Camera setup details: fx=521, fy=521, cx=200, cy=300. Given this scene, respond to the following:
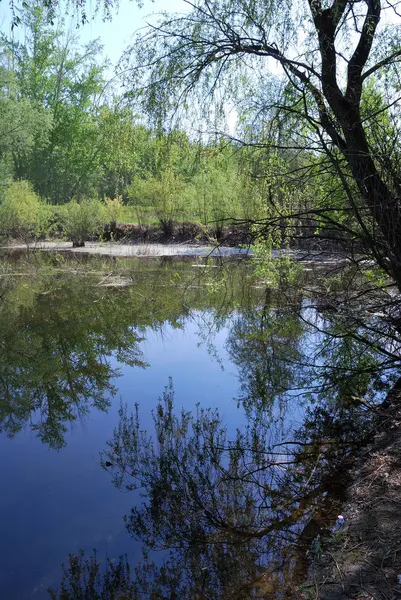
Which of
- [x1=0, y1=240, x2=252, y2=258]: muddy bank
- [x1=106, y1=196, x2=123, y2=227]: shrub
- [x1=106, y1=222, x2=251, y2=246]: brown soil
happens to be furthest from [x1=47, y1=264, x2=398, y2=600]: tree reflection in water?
[x1=106, y1=196, x2=123, y2=227]: shrub

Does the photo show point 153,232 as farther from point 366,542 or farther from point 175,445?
point 366,542

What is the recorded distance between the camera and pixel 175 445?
5.08m

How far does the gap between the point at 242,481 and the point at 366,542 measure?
1399 mm

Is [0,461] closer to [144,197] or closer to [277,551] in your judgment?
[277,551]

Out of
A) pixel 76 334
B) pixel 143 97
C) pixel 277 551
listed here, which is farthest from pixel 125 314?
pixel 277 551

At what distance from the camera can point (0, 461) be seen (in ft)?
16.1

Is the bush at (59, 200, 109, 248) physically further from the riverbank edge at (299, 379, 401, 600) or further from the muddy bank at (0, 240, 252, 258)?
the riverbank edge at (299, 379, 401, 600)

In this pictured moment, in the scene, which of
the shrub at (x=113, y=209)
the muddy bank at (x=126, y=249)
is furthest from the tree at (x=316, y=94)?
the shrub at (x=113, y=209)

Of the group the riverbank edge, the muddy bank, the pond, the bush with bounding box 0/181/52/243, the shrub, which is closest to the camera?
the riverbank edge

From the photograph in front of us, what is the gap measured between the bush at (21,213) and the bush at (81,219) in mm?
930

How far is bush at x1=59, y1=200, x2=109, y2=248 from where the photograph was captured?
86.8ft

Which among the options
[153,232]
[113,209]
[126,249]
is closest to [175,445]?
[126,249]

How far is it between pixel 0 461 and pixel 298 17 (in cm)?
585

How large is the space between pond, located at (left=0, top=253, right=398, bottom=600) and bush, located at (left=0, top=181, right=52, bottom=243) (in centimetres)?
1536
